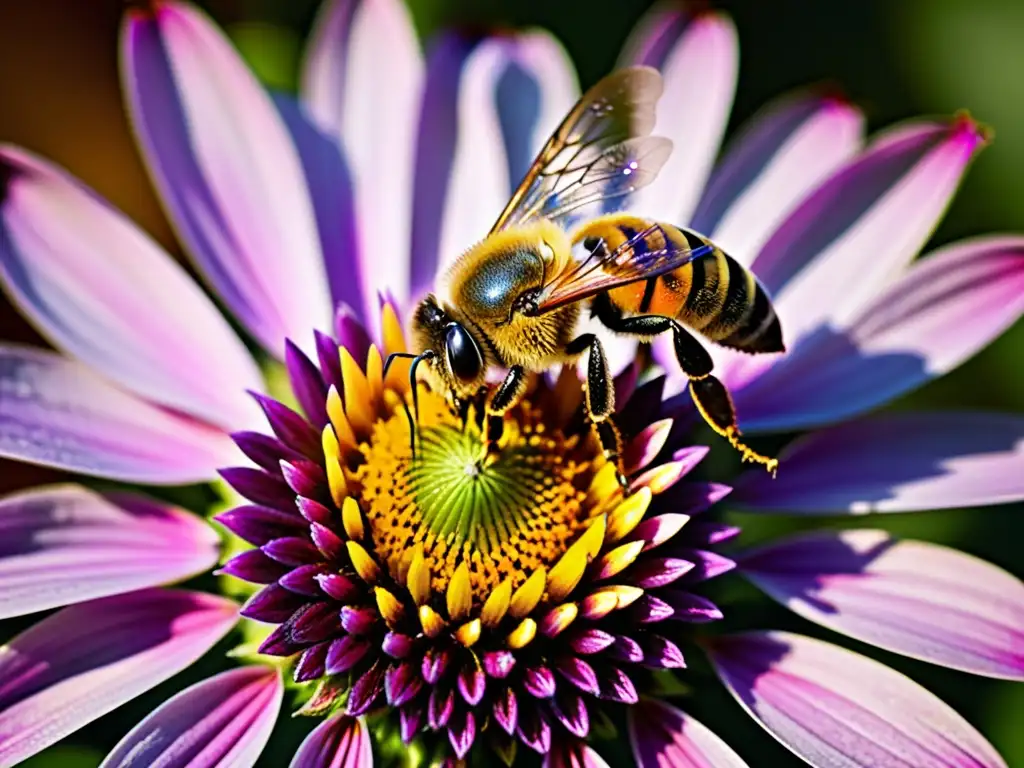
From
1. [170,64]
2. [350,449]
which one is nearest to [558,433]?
[350,449]

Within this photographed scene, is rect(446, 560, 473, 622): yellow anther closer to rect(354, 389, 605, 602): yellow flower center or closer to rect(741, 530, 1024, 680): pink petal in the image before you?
rect(354, 389, 605, 602): yellow flower center

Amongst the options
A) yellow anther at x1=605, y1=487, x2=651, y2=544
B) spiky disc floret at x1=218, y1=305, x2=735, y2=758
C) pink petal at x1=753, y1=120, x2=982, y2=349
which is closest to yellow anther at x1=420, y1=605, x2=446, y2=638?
spiky disc floret at x1=218, y1=305, x2=735, y2=758

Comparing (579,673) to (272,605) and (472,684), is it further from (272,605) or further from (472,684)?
(272,605)

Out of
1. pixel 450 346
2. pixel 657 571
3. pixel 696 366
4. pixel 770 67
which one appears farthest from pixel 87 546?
pixel 770 67

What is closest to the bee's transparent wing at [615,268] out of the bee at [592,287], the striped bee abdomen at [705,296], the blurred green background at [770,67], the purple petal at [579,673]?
the bee at [592,287]

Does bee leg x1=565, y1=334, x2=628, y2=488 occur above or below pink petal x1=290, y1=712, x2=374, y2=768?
above

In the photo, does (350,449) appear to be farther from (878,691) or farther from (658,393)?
(878,691)
